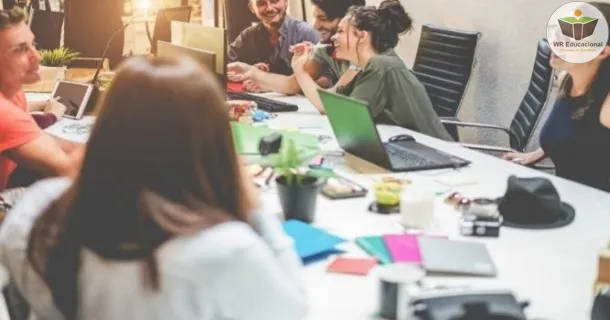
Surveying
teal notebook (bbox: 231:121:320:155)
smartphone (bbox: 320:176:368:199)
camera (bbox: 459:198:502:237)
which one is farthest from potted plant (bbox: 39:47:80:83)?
camera (bbox: 459:198:502:237)

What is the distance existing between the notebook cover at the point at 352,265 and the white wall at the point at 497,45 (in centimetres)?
233

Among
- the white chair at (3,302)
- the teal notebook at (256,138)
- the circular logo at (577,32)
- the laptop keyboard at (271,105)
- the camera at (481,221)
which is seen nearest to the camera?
the white chair at (3,302)

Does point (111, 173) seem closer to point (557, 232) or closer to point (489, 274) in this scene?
point (489, 274)

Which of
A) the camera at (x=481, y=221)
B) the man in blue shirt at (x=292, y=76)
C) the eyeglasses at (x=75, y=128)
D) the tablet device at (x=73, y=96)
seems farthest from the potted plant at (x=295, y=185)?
the man in blue shirt at (x=292, y=76)

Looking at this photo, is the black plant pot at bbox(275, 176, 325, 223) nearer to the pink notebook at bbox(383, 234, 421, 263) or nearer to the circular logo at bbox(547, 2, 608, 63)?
the pink notebook at bbox(383, 234, 421, 263)

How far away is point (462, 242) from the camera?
1.76 m

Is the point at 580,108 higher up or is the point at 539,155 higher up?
the point at 580,108

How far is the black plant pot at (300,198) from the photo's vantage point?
1.89 metres

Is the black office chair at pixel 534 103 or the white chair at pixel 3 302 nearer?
the white chair at pixel 3 302

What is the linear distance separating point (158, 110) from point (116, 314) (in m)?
0.31

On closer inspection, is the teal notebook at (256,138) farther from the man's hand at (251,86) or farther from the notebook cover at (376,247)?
the man's hand at (251,86)

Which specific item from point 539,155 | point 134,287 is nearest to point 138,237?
point 134,287

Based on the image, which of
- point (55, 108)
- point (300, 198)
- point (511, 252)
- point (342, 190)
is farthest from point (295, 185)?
point (55, 108)

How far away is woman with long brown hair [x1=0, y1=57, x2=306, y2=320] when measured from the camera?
3.66 ft
